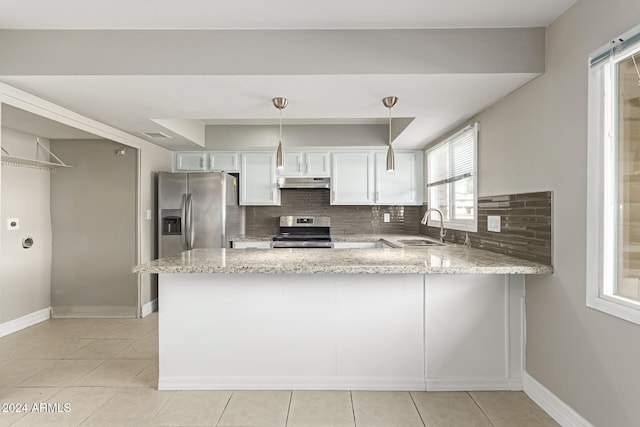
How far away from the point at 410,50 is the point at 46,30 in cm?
224

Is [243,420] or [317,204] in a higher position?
[317,204]

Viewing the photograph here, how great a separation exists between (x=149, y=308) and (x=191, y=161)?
6.41 feet

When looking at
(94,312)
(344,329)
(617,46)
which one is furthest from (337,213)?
(617,46)

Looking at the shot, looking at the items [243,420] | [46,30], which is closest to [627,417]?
[243,420]

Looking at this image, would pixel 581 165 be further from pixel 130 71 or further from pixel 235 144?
pixel 235 144

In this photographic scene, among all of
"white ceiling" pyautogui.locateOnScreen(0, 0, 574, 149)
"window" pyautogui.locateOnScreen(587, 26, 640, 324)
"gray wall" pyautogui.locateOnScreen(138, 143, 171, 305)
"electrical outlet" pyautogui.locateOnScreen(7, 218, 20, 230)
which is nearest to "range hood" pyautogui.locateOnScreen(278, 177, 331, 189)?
"gray wall" pyautogui.locateOnScreen(138, 143, 171, 305)

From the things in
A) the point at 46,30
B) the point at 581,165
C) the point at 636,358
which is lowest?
the point at 636,358

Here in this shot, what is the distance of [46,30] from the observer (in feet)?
7.11

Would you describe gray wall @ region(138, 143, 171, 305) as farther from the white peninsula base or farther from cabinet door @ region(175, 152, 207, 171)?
the white peninsula base

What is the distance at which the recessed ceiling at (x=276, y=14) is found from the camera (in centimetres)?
191

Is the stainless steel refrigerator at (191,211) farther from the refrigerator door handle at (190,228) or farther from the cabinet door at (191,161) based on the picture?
the cabinet door at (191,161)

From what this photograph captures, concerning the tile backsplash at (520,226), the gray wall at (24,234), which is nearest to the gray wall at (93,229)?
the gray wall at (24,234)

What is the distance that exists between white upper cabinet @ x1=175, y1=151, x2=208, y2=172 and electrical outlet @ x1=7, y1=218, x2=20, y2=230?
1789mm

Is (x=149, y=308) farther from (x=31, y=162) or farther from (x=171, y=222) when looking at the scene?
(x=31, y=162)
